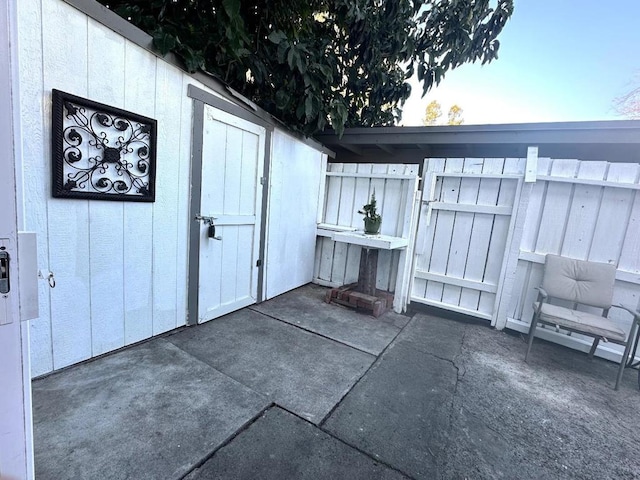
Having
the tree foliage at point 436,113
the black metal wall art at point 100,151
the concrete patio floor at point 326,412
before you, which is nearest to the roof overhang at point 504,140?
the concrete patio floor at point 326,412

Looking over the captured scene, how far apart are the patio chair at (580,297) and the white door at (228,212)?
2.78m

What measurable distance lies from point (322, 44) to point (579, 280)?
12.0 ft

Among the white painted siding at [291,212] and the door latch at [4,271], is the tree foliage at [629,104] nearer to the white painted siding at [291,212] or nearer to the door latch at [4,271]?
the white painted siding at [291,212]

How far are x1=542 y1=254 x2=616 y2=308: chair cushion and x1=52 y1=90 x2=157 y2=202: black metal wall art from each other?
3578 mm

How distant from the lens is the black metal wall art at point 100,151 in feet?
5.45

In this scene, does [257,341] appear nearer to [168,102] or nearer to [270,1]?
[168,102]

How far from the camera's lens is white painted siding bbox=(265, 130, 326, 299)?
3.32m

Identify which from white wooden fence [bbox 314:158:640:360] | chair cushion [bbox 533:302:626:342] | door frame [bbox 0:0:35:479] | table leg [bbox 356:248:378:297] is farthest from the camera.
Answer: table leg [bbox 356:248:378:297]

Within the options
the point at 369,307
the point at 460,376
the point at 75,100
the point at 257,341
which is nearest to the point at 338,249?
the point at 369,307

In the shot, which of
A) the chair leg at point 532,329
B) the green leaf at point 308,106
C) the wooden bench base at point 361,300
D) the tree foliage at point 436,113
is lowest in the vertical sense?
the wooden bench base at point 361,300

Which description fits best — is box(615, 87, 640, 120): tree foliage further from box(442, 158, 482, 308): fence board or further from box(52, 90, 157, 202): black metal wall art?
box(52, 90, 157, 202): black metal wall art

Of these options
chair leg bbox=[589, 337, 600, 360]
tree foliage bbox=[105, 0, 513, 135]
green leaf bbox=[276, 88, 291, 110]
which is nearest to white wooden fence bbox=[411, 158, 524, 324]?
chair leg bbox=[589, 337, 600, 360]

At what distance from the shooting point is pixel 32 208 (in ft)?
5.25

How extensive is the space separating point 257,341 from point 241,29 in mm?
2514
